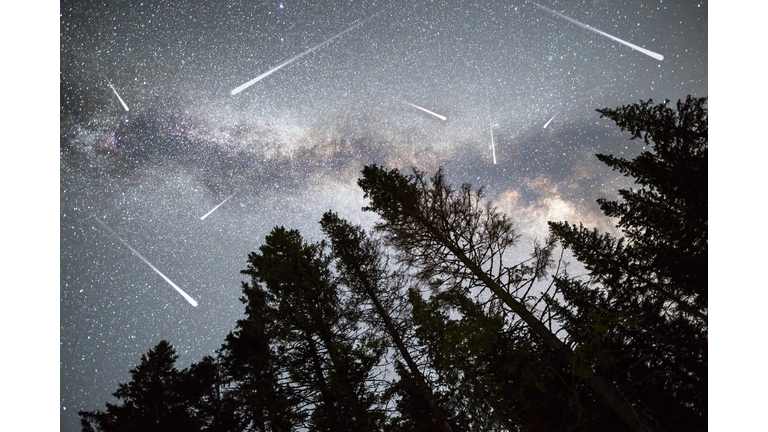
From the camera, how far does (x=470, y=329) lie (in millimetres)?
6016

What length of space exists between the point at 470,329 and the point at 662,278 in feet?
21.4

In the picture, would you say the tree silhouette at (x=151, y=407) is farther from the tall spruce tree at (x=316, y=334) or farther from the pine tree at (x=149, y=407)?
the tall spruce tree at (x=316, y=334)

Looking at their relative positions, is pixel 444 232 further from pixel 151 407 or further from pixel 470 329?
pixel 151 407

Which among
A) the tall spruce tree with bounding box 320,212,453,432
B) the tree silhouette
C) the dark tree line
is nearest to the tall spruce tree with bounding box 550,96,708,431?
the dark tree line

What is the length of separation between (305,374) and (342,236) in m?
4.88

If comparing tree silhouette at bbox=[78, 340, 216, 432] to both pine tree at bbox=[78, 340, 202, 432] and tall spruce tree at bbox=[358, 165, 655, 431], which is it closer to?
pine tree at bbox=[78, 340, 202, 432]

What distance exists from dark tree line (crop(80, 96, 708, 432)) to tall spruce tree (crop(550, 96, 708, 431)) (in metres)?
0.04

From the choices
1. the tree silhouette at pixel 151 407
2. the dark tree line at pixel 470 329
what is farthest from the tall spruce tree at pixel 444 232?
the tree silhouette at pixel 151 407

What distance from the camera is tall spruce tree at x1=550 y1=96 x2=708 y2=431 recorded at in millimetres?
5820

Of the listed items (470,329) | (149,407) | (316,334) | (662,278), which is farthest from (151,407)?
(662,278)

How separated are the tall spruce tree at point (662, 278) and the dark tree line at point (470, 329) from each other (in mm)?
41
